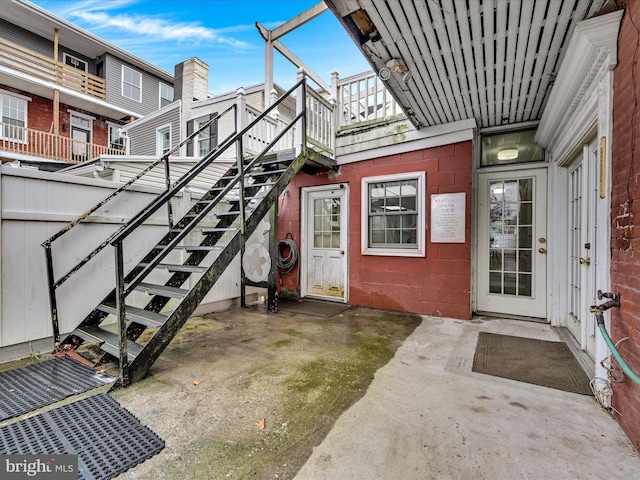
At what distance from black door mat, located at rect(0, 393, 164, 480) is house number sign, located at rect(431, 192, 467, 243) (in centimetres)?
398

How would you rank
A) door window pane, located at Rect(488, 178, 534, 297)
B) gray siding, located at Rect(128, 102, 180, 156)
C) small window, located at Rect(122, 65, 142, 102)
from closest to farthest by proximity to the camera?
1. door window pane, located at Rect(488, 178, 534, 297)
2. gray siding, located at Rect(128, 102, 180, 156)
3. small window, located at Rect(122, 65, 142, 102)

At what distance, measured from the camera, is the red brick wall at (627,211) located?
1652mm

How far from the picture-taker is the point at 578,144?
2.92 m

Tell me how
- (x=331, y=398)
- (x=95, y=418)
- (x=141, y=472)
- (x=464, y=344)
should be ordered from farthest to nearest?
(x=464, y=344) → (x=331, y=398) → (x=95, y=418) → (x=141, y=472)

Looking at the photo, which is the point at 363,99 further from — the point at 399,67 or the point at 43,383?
the point at 43,383

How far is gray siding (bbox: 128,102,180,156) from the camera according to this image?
10164 millimetres

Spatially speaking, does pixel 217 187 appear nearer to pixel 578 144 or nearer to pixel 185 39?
pixel 578 144

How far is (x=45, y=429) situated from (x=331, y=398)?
177 cm

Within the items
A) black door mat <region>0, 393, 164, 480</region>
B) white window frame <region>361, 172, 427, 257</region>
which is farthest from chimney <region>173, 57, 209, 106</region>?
black door mat <region>0, 393, 164, 480</region>

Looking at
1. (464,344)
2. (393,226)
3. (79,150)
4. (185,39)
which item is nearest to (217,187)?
(393,226)

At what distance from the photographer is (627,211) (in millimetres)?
1750

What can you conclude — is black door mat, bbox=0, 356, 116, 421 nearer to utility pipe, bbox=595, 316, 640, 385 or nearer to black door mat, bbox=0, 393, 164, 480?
black door mat, bbox=0, 393, 164, 480

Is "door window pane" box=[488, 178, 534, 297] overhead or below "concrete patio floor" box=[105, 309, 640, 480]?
overhead

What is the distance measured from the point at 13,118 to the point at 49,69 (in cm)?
214
